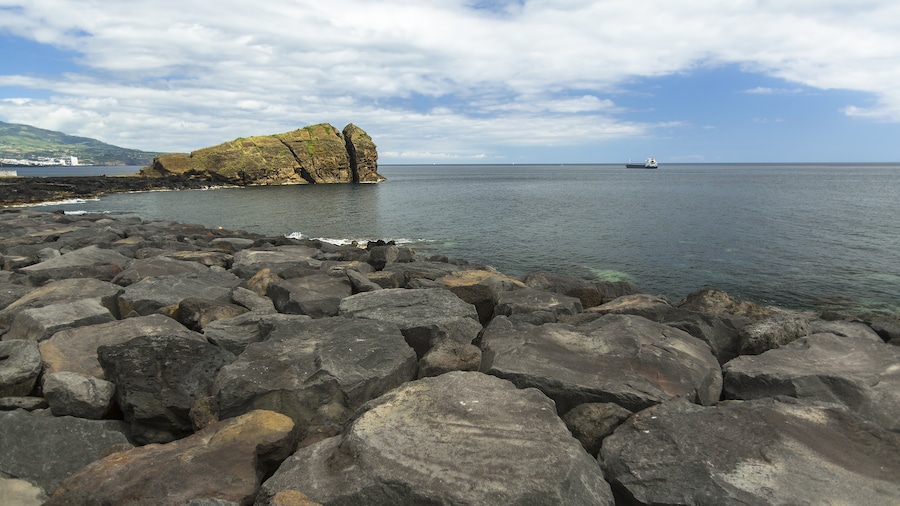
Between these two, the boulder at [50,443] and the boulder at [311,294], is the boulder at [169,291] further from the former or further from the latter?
the boulder at [50,443]

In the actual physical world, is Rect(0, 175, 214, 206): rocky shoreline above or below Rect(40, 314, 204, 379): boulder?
above

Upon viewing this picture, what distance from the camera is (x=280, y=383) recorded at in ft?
17.7

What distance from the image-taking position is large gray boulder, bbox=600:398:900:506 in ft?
12.1

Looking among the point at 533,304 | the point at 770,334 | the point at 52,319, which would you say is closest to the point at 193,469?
the point at 52,319

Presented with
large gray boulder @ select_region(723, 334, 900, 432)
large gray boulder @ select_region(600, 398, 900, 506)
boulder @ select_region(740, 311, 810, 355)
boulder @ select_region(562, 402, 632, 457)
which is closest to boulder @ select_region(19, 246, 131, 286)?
boulder @ select_region(562, 402, 632, 457)

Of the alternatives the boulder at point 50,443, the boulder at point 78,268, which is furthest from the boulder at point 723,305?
the boulder at point 78,268

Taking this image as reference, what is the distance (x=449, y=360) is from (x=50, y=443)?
403 cm

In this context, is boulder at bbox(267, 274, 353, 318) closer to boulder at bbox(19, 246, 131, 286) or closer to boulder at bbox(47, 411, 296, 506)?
boulder at bbox(47, 411, 296, 506)

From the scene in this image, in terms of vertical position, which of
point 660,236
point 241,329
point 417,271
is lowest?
point 660,236

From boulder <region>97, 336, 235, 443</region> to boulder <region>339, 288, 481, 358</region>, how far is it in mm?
2463

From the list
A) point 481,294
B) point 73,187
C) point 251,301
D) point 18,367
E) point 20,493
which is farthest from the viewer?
point 73,187

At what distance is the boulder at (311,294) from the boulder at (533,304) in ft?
9.60

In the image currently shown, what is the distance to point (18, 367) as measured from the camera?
5.68 metres

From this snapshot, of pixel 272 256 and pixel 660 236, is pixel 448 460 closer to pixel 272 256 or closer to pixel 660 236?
pixel 272 256
